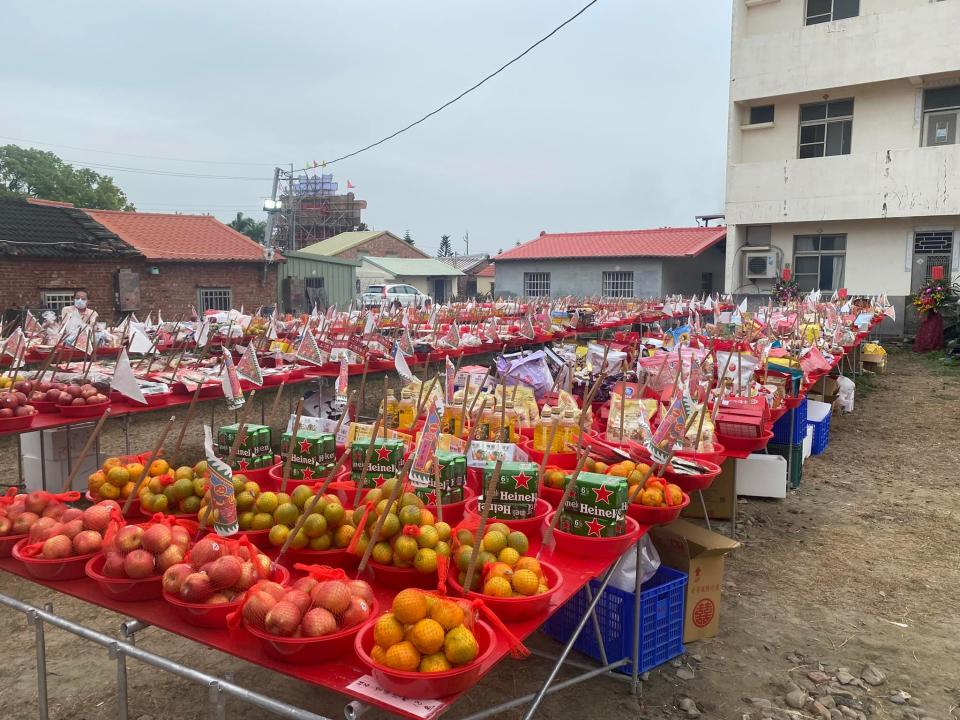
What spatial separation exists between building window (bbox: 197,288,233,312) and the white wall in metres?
16.2

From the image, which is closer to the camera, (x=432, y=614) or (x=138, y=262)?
(x=432, y=614)

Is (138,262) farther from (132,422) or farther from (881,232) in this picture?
(881,232)

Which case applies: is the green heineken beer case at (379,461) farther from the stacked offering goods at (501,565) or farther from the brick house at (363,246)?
the brick house at (363,246)

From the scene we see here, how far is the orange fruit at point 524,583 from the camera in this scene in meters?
2.27

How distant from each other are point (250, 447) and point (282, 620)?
163 centimetres

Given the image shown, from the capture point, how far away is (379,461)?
121 inches

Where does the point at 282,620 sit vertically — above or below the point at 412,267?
below

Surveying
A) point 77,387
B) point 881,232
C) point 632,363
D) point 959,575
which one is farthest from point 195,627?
point 881,232

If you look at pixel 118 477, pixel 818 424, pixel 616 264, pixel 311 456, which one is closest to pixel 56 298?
pixel 118 477

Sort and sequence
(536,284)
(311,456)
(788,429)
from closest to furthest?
(311,456) < (788,429) < (536,284)

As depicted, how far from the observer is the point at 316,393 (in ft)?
27.4

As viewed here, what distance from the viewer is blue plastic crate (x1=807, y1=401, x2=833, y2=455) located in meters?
7.94

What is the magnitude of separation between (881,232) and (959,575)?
17.1 m

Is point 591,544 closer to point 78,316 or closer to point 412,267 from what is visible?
point 78,316
